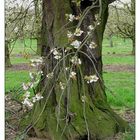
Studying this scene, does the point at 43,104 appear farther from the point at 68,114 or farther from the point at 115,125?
the point at 115,125

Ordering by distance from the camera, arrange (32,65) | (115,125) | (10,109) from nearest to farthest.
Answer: (32,65), (115,125), (10,109)

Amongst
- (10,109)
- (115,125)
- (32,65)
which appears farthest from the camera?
(10,109)

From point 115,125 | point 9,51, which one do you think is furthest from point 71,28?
point 115,125

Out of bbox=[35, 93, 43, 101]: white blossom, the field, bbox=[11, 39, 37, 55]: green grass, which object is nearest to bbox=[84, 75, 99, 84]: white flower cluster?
the field

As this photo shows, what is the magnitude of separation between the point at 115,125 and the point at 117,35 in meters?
0.51

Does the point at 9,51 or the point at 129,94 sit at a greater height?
the point at 9,51

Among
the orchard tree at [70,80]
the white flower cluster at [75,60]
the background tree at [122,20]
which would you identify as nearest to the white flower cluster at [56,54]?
the orchard tree at [70,80]

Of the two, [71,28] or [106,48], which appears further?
[106,48]

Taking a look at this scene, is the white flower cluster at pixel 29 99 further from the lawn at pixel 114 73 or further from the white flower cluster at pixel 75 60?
the white flower cluster at pixel 75 60

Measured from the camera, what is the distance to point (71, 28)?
2.84m

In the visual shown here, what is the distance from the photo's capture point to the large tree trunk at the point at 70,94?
2.83 meters

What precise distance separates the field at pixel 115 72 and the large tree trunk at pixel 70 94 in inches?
2.8

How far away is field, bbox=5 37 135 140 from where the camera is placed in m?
2.89

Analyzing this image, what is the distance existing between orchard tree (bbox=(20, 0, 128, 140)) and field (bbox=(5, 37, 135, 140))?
0.08m
